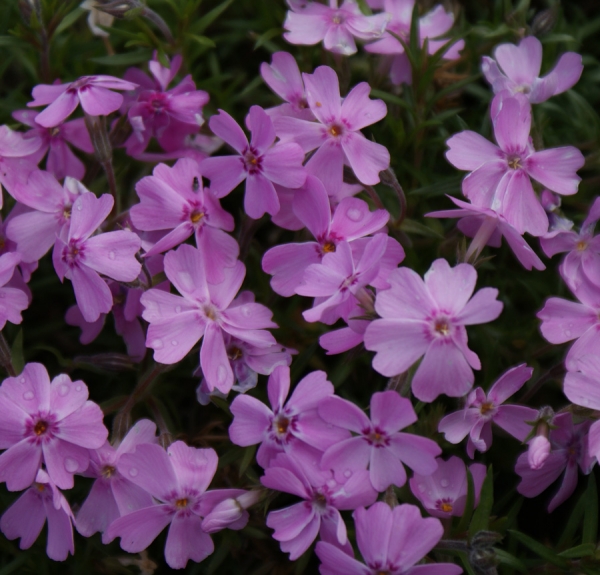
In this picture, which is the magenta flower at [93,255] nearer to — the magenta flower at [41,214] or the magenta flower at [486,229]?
the magenta flower at [41,214]

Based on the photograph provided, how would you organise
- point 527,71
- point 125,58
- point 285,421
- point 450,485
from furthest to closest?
1. point 125,58
2. point 527,71
3. point 450,485
4. point 285,421

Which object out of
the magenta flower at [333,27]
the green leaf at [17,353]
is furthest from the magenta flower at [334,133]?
the green leaf at [17,353]

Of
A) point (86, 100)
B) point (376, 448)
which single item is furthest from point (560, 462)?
point (86, 100)

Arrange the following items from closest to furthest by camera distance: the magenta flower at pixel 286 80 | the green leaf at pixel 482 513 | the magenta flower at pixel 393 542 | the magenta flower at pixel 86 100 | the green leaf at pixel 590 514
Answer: the magenta flower at pixel 393 542 → the green leaf at pixel 482 513 → the green leaf at pixel 590 514 → the magenta flower at pixel 86 100 → the magenta flower at pixel 286 80

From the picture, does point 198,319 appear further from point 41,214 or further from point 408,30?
point 408,30

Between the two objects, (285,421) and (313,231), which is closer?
(285,421)

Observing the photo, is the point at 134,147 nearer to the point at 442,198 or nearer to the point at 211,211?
the point at 211,211

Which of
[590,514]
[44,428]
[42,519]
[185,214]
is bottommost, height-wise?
[42,519]

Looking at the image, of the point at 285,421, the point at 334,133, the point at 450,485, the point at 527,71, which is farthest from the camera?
the point at 527,71
